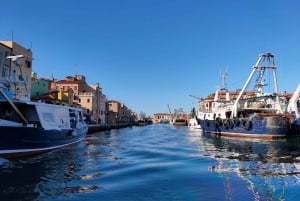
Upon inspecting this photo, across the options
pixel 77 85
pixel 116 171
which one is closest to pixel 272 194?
pixel 116 171

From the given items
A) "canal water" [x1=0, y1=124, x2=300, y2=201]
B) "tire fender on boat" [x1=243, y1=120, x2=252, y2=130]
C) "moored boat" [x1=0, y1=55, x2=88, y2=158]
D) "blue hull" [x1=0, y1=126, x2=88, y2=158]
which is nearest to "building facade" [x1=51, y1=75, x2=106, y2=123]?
"tire fender on boat" [x1=243, y1=120, x2=252, y2=130]

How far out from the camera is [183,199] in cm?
1333

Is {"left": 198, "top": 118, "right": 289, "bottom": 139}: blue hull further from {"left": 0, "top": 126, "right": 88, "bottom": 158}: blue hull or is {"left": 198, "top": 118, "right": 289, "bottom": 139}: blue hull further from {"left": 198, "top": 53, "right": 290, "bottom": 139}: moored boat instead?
{"left": 0, "top": 126, "right": 88, "bottom": 158}: blue hull

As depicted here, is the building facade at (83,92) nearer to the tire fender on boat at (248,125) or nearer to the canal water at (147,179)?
the tire fender on boat at (248,125)

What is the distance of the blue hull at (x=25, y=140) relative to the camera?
22.6 metres

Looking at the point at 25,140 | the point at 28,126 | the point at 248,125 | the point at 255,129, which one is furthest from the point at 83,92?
the point at 25,140

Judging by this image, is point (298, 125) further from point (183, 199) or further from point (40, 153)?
point (183, 199)

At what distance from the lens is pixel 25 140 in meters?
24.4

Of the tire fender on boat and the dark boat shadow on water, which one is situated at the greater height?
the tire fender on boat

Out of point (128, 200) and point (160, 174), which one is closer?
point (128, 200)

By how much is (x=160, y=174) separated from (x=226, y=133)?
45336 mm

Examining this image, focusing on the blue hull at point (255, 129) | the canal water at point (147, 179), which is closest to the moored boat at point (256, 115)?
the blue hull at point (255, 129)

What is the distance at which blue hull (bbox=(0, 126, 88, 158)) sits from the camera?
74.3 ft

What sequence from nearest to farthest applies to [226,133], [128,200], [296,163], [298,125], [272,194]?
1. [128,200]
2. [272,194]
3. [296,163]
4. [298,125]
5. [226,133]
